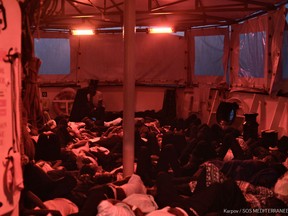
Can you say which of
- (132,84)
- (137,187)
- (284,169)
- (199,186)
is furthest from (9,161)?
(284,169)

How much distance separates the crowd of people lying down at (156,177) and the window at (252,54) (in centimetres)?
205

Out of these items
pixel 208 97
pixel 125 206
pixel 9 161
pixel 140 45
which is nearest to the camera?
pixel 9 161

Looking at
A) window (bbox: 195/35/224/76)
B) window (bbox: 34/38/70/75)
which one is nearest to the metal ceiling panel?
window (bbox: 195/35/224/76)

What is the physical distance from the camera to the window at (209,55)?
10.2 metres

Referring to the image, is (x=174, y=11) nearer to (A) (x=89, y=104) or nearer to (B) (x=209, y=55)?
(B) (x=209, y=55)

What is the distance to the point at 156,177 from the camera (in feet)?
14.8

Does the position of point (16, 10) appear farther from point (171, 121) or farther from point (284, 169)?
point (171, 121)

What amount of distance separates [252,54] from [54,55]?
5676 millimetres

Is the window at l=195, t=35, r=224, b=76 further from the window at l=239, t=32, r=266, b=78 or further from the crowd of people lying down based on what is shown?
the crowd of people lying down

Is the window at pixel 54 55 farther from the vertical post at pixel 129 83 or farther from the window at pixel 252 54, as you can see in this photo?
the vertical post at pixel 129 83

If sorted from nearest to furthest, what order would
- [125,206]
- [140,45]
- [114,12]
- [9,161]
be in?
[9,161] < [125,206] < [114,12] < [140,45]

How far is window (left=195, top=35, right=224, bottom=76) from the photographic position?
33.4ft

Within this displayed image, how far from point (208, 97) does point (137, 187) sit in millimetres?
6664

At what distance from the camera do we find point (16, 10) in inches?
92.9
